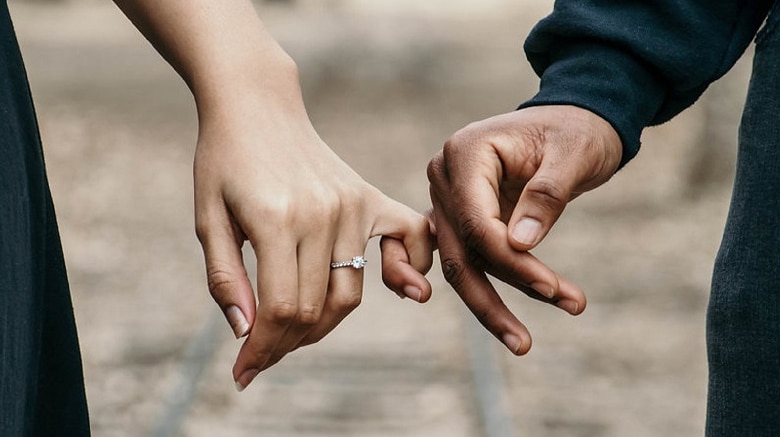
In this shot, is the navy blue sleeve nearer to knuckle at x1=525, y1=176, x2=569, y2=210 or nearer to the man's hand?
the man's hand

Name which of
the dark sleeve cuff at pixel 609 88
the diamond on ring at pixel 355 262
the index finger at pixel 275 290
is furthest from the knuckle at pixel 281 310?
the dark sleeve cuff at pixel 609 88

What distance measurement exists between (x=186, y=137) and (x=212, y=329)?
7.08m

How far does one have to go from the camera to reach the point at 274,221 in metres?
1.41

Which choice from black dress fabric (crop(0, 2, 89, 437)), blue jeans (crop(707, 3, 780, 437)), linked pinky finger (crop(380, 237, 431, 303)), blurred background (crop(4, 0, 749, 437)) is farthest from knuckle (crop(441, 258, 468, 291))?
blurred background (crop(4, 0, 749, 437))

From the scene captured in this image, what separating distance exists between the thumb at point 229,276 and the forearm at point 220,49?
0.16m

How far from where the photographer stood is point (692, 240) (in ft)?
25.1

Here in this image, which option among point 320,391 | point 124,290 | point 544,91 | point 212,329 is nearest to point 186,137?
point 124,290

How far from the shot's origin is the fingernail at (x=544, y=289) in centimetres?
164

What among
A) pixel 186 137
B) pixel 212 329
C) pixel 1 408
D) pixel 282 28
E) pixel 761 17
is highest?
pixel 761 17

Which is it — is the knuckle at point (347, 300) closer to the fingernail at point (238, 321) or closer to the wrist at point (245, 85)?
the fingernail at point (238, 321)

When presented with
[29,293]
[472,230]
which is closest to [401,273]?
[472,230]

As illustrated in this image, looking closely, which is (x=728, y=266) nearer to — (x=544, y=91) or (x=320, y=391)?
(x=544, y=91)

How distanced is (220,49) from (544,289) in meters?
0.56

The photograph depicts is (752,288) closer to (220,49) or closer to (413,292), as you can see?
(413,292)
